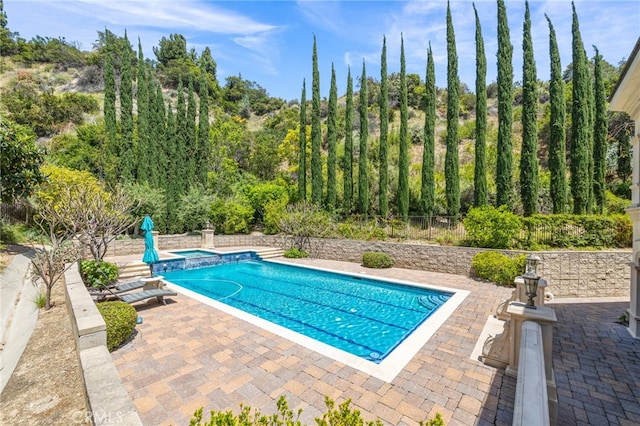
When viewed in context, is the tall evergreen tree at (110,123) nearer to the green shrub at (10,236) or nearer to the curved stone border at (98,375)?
the green shrub at (10,236)

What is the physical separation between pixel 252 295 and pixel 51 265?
555cm

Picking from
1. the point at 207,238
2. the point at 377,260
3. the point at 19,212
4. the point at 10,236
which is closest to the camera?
the point at 377,260

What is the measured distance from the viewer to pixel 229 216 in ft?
70.4

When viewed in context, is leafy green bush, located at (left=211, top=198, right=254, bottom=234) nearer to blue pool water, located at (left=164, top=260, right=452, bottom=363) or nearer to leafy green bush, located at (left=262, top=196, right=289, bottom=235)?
leafy green bush, located at (left=262, top=196, right=289, bottom=235)

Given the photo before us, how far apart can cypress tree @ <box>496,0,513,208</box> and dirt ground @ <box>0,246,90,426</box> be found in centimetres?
1734

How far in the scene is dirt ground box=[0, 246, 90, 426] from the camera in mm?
3504

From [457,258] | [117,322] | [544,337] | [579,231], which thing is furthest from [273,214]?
[544,337]

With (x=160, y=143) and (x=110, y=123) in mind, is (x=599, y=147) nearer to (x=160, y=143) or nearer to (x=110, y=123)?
(x=160, y=143)

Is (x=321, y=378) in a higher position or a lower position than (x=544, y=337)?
lower

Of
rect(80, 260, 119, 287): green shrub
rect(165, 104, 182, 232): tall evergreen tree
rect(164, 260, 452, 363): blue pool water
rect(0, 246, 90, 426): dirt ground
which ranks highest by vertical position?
rect(165, 104, 182, 232): tall evergreen tree

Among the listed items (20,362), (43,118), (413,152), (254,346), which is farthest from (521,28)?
(43,118)

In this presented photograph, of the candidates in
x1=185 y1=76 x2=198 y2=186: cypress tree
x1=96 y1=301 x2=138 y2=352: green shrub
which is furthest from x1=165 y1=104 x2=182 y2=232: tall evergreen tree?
x1=96 y1=301 x2=138 y2=352: green shrub

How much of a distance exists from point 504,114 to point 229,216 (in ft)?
59.7

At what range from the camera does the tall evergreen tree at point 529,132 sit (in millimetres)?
14594
